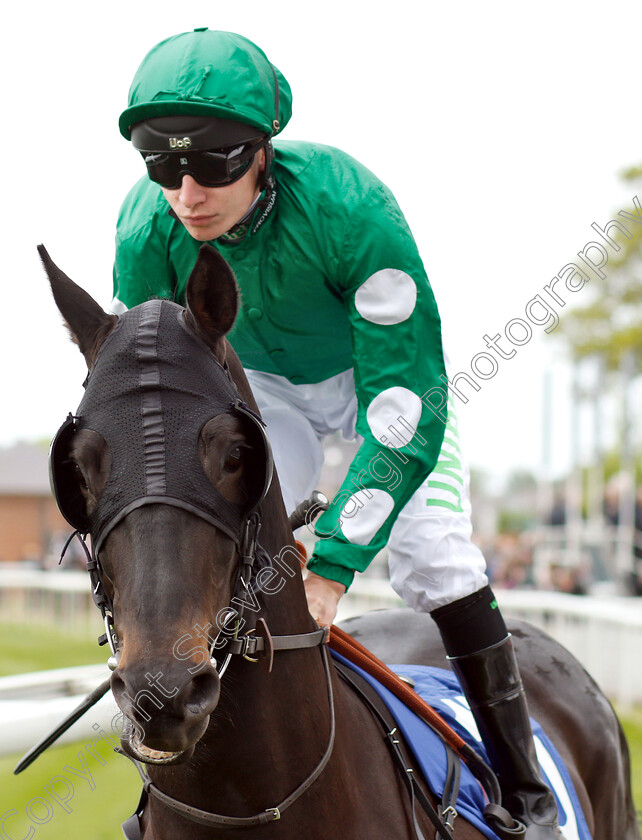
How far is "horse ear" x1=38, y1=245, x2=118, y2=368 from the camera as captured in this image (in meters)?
1.78

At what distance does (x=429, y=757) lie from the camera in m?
2.32

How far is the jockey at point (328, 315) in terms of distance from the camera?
216 centimetres

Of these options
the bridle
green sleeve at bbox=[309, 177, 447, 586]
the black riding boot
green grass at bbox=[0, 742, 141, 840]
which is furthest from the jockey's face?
green grass at bbox=[0, 742, 141, 840]

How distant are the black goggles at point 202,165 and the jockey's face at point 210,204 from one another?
0.02m

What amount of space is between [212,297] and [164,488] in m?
0.41

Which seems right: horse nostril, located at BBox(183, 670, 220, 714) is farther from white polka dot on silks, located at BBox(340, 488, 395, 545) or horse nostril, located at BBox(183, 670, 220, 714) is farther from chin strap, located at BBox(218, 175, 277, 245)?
chin strap, located at BBox(218, 175, 277, 245)

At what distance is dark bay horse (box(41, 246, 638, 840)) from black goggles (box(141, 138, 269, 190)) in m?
0.51

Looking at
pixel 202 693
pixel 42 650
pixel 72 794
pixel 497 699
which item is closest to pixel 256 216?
pixel 202 693

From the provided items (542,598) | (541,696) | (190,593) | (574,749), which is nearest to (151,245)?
(190,593)

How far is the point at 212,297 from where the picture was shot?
1772 millimetres

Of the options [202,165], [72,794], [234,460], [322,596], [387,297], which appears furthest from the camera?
[72,794]

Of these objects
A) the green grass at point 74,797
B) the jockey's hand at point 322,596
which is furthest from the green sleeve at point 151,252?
the green grass at point 74,797

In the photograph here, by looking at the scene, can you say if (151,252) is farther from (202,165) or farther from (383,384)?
(383,384)

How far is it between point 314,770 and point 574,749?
1788 mm
